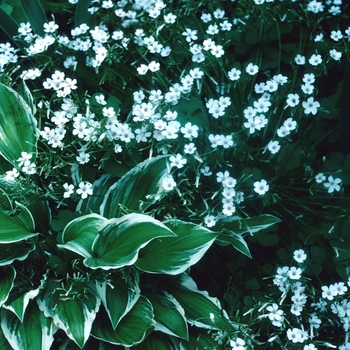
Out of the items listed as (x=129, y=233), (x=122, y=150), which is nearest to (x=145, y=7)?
(x=122, y=150)

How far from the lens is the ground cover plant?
140 centimetres

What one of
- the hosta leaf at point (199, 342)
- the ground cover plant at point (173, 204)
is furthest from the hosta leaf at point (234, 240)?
the hosta leaf at point (199, 342)

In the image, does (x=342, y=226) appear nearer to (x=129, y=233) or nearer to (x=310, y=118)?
(x=310, y=118)

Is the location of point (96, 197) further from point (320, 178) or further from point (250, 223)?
point (320, 178)

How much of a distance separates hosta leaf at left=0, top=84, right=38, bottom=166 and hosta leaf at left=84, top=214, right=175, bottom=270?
0.37m

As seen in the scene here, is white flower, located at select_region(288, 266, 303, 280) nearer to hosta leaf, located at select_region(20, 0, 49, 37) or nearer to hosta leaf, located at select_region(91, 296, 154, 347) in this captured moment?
hosta leaf, located at select_region(91, 296, 154, 347)

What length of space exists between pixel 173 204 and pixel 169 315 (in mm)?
289

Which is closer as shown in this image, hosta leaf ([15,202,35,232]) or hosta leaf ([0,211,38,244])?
hosta leaf ([0,211,38,244])

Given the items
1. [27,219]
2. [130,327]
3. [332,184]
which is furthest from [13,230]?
[332,184]

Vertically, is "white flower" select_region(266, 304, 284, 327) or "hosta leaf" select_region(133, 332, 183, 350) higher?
"white flower" select_region(266, 304, 284, 327)

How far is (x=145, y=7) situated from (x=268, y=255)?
0.93 m

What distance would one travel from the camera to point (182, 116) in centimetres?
157

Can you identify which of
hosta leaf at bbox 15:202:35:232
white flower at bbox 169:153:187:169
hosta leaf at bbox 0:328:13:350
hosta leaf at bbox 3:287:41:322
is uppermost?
white flower at bbox 169:153:187:169

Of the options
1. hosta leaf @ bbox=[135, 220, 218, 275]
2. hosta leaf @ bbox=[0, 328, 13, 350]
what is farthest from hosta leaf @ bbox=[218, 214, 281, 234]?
hosta leaf @ bbox=[0, 328, 13, 350]
